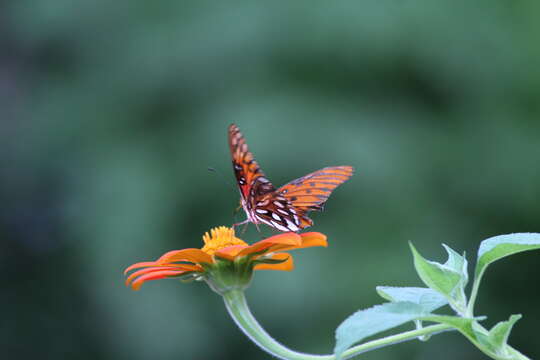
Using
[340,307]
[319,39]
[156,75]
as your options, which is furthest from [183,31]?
[340,307]

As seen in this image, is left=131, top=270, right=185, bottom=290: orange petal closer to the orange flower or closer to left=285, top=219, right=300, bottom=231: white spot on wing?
the orange flower

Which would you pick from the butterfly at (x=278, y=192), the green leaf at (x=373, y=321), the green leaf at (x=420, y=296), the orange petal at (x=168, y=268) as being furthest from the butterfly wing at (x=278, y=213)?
the green leaf at (x=373, y=321)

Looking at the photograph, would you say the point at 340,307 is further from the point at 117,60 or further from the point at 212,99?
the point at 117,60

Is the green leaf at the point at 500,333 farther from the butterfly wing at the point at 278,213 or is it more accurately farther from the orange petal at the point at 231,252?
the butterfly wing at the point at 278,213

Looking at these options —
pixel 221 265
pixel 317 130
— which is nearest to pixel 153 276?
pixel 221 265

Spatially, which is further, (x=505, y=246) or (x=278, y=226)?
(x=278, y=226)

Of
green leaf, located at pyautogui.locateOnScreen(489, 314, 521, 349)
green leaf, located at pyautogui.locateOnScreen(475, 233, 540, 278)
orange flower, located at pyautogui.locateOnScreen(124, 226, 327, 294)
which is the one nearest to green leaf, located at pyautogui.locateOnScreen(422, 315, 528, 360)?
green leaf, located at pyautogui.locateOnScreen(489, 314, 521, 349)

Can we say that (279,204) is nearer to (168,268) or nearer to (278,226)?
(278,226)
